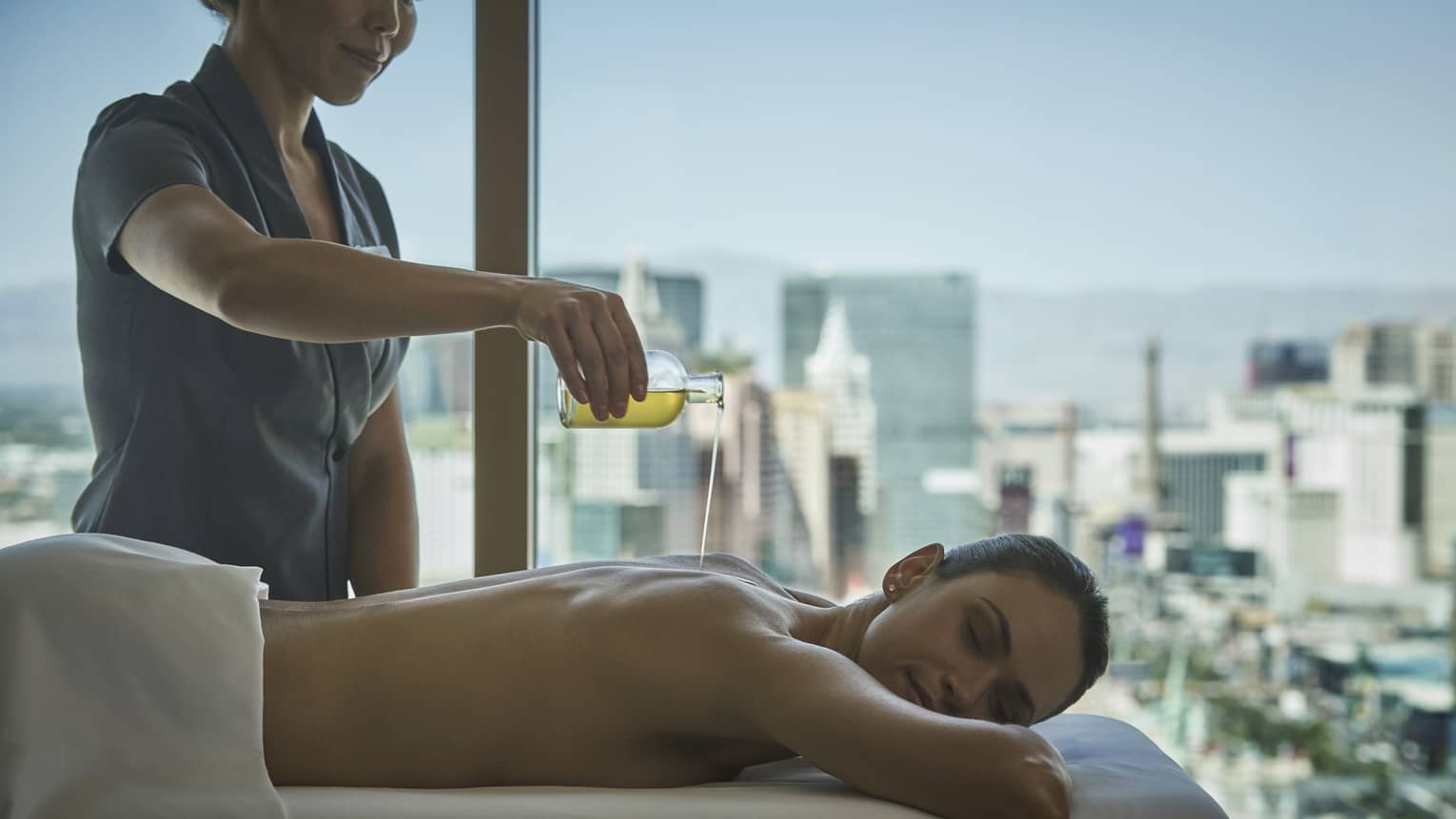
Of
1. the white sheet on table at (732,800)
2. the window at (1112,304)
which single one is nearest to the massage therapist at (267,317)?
the white sheet on table at (732,800)

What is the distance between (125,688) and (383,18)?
0.92 metres

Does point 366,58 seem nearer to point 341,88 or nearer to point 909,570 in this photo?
point 341,88

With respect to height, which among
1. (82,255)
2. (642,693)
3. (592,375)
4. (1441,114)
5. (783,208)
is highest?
(1441,114)

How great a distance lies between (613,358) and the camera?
1158 mm

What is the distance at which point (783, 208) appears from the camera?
299 centimetres

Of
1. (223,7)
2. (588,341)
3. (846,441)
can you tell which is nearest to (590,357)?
(588,341)

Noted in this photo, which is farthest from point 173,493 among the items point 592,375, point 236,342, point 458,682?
point 592,375

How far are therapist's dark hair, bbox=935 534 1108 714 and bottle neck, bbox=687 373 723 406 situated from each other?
336 millimetres

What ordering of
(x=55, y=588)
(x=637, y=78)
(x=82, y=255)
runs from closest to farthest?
(x=55, y=588)
(x=82, y=255)
(x=637, y=78)

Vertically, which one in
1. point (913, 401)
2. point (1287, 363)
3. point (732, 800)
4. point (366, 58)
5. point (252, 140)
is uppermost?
point (366, 58)

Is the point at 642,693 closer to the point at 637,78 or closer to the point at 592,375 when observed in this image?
the point at 592,375

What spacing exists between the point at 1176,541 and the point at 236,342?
7.70 feet

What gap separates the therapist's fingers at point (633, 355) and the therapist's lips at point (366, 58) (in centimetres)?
66

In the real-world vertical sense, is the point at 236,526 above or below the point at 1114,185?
below
